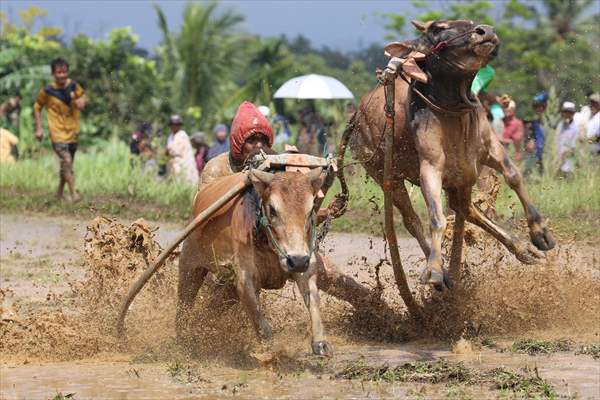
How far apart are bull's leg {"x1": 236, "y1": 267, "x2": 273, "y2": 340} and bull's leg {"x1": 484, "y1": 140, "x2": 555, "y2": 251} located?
192 centimetres

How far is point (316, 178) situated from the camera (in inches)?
293

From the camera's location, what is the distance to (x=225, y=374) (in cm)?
786

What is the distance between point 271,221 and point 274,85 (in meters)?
26.0

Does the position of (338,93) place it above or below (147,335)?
above

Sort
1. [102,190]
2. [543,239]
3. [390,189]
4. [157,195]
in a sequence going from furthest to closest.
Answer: [102,190] < [157,195] < [390,189] < [543,239]

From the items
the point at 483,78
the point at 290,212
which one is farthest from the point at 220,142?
the point at 290,212

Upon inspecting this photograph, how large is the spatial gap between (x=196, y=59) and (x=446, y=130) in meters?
22.2

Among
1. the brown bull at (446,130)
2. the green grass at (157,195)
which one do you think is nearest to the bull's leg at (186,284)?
the brown bull at (446,130)

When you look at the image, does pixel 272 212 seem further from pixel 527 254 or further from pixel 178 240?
pixel 527 254

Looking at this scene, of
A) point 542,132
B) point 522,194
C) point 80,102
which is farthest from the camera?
point 80,102

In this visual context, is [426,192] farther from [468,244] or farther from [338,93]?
[338,93]

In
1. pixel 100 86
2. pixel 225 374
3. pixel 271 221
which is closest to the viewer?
pixel 271 221

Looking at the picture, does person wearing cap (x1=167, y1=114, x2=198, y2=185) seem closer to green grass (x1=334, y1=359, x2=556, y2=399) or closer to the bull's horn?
green grass (x1=334, y1=359, x2=556, y2=399)

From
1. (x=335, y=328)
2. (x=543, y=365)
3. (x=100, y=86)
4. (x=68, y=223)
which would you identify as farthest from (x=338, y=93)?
(x=543, y=365)
